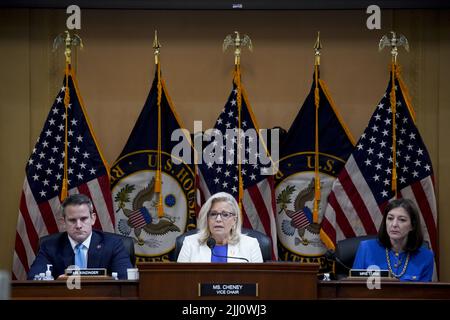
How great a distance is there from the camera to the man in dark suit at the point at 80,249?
5.68 metres

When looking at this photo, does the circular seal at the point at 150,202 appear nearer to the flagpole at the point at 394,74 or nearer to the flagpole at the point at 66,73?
the flagpole at the point at 66,73

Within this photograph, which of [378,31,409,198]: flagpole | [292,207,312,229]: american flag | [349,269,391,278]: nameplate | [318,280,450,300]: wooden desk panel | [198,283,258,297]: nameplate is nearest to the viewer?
[198,283,258,297]: nameplate

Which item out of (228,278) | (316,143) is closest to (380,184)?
(316,143)

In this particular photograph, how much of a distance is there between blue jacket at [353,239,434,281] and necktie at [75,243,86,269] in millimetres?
1676

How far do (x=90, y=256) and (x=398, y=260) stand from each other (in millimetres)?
1887

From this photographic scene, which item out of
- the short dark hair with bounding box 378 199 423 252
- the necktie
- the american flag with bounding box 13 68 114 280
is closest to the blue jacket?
the short dark hair with bounding box 378 199 423 252

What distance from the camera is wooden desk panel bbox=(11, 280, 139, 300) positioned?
4.55 metres

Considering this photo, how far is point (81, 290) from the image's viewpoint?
15.0ft

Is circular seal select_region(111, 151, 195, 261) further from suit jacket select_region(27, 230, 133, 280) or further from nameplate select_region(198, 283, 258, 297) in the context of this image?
nameplate select_region(198, 283, 258, 297)

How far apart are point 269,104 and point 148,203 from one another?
4.05 ft

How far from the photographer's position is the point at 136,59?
7359 mm

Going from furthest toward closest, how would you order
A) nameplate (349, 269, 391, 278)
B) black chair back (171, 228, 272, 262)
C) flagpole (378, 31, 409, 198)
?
1. flagpole (378, 31, 409, 198)
2. black chair back (171, 228, 272, 262)
3. nameplate (349, 269, 391, 278)

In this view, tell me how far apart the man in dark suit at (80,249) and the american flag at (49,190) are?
1.22 meters
